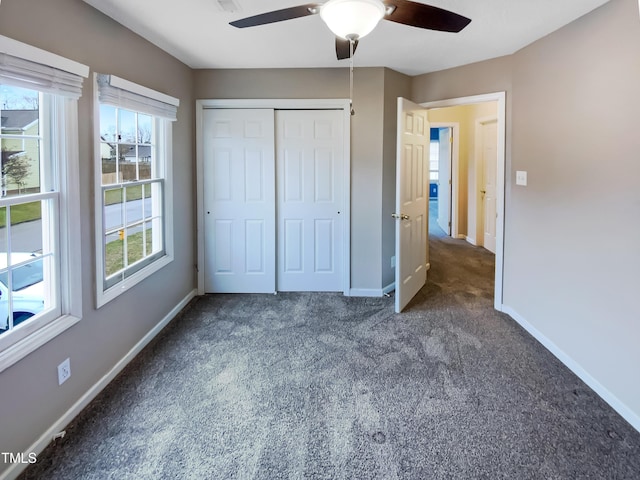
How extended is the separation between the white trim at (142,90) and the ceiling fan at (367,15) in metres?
1.13

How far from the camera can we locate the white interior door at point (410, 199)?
3645mm

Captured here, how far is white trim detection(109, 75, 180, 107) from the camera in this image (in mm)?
2473

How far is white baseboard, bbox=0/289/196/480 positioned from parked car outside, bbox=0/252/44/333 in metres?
0.56

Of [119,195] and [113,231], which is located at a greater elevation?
[119,195]

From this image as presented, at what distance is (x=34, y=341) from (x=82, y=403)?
55 cm

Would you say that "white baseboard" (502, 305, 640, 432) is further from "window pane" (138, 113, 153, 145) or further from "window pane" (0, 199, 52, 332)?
"window pane" (138, 113, 153, 145)

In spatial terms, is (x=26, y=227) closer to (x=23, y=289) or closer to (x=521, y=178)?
(x=23, y=289)

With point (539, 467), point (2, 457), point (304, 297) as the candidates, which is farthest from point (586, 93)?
point (2, 457)

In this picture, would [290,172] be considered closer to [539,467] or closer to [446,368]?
[446,368]

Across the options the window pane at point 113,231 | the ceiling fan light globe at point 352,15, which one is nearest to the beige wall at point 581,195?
the ceiling fan light globe at point 352,15

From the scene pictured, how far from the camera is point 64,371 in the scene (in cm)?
213

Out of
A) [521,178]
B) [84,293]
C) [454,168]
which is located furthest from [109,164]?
[454,168]

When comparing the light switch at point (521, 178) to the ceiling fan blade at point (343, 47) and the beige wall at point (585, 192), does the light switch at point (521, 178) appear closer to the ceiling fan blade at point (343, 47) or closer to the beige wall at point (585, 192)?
the beige wall at point (585, 192)

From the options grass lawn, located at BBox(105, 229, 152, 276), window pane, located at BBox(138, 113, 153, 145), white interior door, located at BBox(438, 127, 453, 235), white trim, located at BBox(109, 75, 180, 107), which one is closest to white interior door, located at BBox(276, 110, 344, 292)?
white trim, located at BBox(109, 75, 180, 107)
